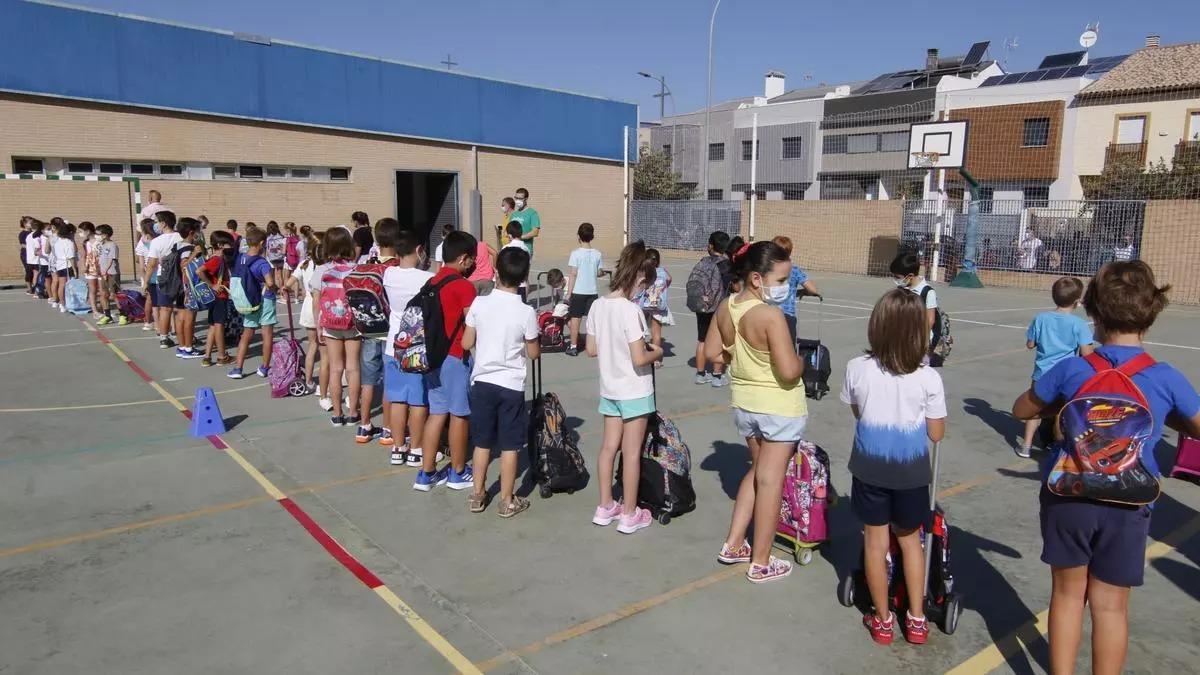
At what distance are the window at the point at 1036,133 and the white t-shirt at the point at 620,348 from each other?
4213 cm

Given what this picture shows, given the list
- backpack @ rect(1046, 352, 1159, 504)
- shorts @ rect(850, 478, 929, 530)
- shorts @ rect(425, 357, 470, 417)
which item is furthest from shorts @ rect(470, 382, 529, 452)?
backpack @ rect(1046, 352, 1159, 504)

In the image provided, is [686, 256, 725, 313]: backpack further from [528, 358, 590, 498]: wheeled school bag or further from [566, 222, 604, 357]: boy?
[528, 358, 590, 498]: wheeled school bag

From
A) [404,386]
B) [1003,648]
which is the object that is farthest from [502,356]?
[1003,648]

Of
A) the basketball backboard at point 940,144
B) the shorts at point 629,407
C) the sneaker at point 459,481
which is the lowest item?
the sneaker at point 459,481

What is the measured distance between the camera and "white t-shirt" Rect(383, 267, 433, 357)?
19.1ft

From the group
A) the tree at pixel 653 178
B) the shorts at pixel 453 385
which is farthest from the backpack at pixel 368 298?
the tree at pixel 653 178

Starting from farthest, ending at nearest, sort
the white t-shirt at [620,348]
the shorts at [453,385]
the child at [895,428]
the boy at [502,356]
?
1. the shorts at [453,385]
2. the boy at [502,356]
3. the white t-shirt at [620,348]
4. the child at [895,428]

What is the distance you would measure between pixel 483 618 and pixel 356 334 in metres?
3.40

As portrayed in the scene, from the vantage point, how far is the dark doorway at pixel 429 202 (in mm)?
29344

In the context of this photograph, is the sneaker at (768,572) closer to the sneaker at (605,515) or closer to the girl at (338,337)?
the sneaker at (605,515)

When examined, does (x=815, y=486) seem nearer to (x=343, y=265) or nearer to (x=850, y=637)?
(x=850, y=637)

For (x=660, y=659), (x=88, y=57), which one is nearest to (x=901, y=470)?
(x=660, y=659)

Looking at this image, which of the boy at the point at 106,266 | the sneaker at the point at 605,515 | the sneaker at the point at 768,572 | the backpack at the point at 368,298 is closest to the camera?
the sneaker at the point at 768,572

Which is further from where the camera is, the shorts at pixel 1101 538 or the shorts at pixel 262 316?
the shorts at pixel 262 316
